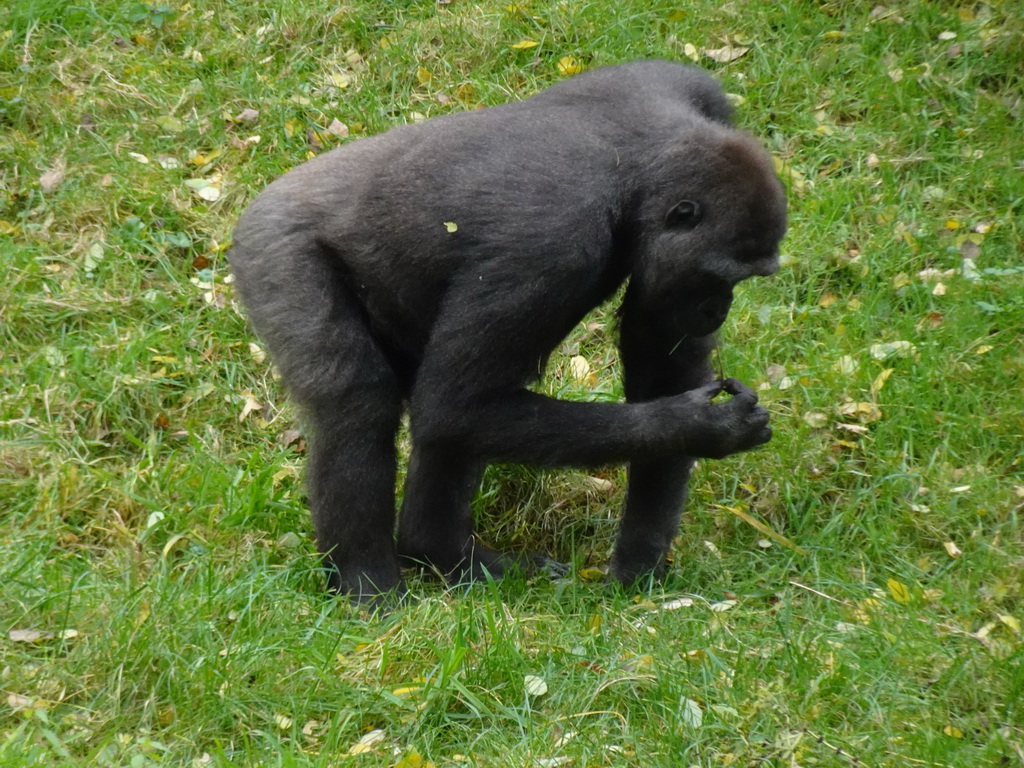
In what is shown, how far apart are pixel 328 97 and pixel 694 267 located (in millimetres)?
3972

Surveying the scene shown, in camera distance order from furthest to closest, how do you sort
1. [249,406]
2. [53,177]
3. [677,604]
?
[53,177], [249,406], [677,604]

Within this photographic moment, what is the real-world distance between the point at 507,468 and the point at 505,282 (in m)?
1.62

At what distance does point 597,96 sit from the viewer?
5254mm

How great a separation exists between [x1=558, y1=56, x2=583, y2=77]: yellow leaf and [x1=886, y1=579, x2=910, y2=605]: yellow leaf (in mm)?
4289

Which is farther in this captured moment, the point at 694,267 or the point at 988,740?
the point at 694,267

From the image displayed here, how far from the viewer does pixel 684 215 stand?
4.86 metres

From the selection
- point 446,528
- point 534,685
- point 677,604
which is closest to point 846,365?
point 677,604

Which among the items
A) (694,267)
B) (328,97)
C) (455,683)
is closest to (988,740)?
(455,683)

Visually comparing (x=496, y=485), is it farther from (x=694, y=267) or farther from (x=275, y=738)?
(x=275, y=738)

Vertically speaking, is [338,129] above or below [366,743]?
above

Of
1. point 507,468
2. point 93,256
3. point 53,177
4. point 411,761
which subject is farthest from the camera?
point 53,177

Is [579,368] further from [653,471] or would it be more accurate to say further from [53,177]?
[53,177]

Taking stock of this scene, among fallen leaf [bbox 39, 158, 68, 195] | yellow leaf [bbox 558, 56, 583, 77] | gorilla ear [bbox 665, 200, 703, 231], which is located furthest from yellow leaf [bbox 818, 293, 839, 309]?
fallen leaf [bbox 39, 158, 68, 195]

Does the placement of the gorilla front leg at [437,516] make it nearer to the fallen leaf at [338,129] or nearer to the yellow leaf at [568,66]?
the fallen leaf at [338,129]
